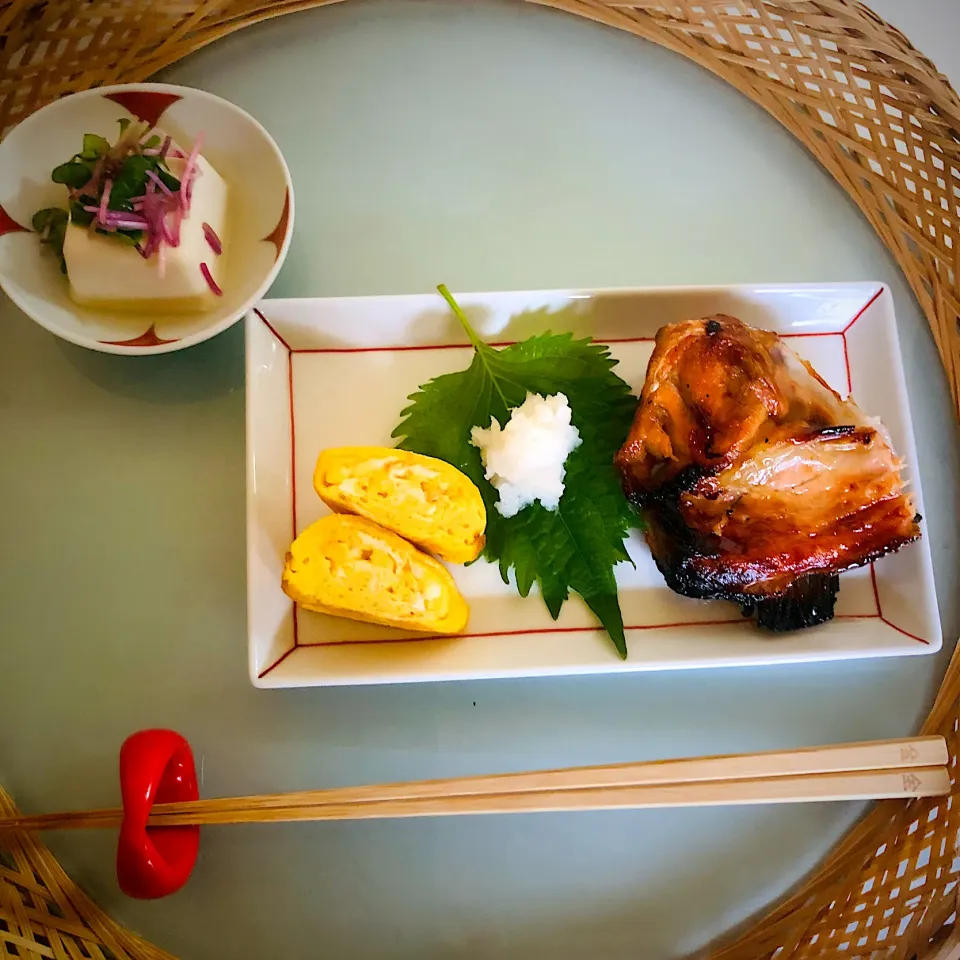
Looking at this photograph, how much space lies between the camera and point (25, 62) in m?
1.72

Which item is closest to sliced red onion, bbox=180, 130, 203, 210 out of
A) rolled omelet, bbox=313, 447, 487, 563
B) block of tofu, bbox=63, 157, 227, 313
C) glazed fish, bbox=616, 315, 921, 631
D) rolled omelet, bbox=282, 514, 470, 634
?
block of tofu, bbox=63, 157, 227, 313

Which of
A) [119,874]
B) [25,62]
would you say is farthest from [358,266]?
Result: [119,874]

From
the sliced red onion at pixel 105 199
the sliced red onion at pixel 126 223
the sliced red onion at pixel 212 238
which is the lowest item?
the sliced red onion at pixel 212 238

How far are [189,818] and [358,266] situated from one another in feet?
3.67

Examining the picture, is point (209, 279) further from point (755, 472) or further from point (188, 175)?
point (755, 472)

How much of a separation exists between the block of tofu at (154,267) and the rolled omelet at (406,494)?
0.44 metres

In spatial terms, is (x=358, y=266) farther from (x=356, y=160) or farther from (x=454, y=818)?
(x=454, y=818)

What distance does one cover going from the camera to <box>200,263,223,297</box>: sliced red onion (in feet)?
4.91

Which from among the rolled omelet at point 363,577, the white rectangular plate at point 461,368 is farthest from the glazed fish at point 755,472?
the rolled omelet at point 363,577

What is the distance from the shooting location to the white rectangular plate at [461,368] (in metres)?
1.40

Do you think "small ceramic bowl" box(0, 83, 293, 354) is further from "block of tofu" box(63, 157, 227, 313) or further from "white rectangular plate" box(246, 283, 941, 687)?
"white rectangular plate" box(246, 283, 941, 687)

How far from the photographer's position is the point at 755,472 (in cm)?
136

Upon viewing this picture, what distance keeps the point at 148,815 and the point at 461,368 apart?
0.98 meters

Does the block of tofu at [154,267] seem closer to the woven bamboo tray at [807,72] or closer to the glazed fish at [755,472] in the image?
the woven bamboo tray at [807,72]
